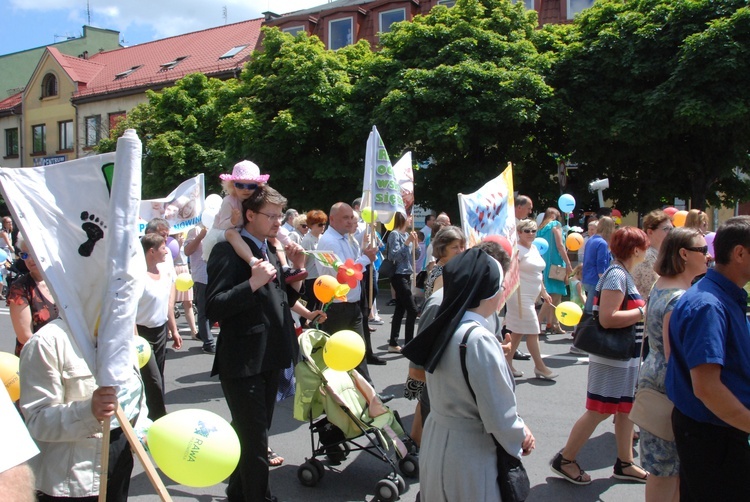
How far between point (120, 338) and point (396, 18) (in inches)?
997

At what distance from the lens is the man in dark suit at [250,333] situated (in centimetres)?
348

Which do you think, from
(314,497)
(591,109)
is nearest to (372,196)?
(314,497)

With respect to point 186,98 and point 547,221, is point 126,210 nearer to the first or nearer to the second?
point 547,221

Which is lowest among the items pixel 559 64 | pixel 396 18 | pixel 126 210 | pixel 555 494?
pixel 555 494

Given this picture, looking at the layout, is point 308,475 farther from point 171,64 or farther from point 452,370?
point 171,64

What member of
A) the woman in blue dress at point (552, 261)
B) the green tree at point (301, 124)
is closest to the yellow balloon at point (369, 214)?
the woman in blue dress at point (552, 261)

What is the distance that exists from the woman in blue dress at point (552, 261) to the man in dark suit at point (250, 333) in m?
6.56

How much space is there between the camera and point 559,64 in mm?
17703

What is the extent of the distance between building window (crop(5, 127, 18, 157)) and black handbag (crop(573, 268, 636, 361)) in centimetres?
4280

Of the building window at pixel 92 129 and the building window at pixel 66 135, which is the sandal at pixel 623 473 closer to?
the building window at pixel 92 129

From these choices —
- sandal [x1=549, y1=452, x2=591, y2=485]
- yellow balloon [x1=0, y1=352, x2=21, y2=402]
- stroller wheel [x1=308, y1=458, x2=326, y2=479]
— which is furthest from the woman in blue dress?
yellow balloon [x1=0, y1=352, x2=21, y2=402]

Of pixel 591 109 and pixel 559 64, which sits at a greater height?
pixel 559 64

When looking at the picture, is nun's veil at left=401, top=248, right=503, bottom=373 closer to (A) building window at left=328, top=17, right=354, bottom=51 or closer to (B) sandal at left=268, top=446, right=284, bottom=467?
(B) sandal at left=268, top=446, right=284, bottom=467

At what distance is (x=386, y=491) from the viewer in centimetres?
408
